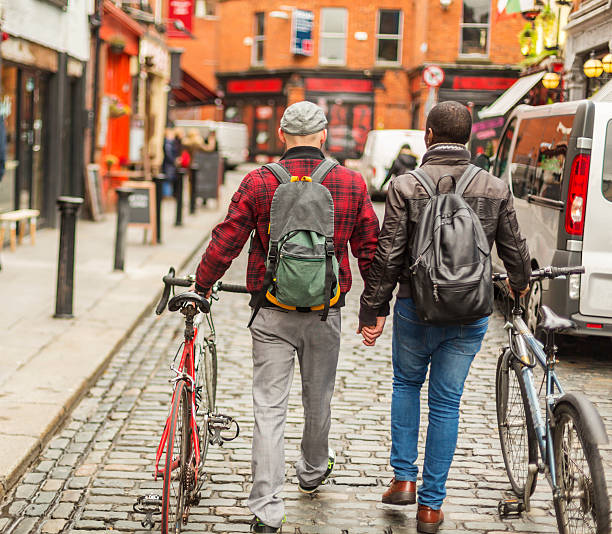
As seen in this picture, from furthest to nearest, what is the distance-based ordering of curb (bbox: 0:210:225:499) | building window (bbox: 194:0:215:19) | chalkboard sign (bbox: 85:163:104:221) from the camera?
building window (bbox: 194:0:215:19) → chalkboard sign (bbox: 85:163:104:221) → curb (bbox: 0:210:225:499)

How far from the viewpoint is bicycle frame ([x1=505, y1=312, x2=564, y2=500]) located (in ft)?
13.3

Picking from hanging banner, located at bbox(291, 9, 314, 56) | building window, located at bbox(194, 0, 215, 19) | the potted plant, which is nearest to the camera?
the potted plant

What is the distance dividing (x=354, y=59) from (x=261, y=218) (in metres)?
40.2

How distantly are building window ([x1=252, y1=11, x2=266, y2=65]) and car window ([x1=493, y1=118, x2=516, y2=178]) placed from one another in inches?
1480

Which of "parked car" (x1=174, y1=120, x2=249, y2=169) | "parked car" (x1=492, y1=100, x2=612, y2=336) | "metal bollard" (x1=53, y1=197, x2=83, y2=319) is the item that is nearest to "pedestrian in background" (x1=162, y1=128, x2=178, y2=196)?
"metal bollard" (x1=53, y1=197, x2=83, y2=319)

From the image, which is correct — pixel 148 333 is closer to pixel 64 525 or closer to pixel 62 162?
pixel 64 525

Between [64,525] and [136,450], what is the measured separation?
113 centimetres

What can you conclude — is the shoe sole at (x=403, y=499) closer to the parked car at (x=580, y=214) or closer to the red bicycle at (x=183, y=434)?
the red bicycle at (x=183, y=434)

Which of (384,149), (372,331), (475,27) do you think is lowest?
(372,331)

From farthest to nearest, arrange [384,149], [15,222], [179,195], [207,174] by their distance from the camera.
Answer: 1. [384,149]
2. [207,174]
3. [179,195]
4. [15,222]

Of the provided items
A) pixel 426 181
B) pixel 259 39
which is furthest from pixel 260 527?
pixel 259 39

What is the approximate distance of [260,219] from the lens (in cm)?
400

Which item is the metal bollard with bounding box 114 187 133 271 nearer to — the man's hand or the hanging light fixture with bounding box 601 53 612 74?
the hanging light fixture with bounding box 601 53 612 74

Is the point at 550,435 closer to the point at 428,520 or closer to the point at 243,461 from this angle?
the point at 428,520
